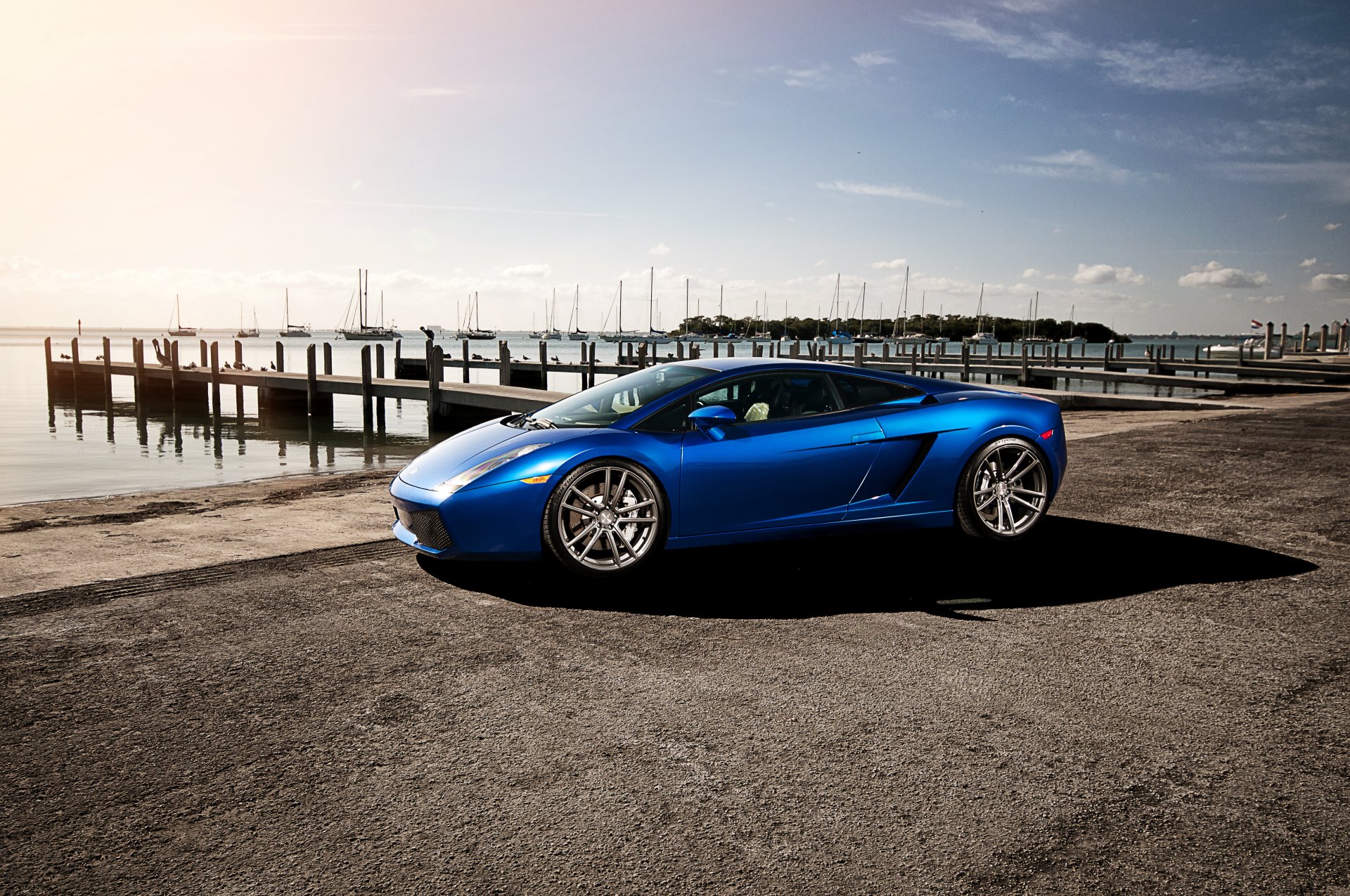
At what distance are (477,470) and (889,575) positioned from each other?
2.43 m

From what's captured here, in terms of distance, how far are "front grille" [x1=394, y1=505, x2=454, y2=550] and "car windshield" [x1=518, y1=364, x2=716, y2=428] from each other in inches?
36.5

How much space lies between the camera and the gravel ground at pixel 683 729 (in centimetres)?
249

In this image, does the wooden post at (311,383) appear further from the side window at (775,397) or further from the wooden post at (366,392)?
the side window at (775,397)

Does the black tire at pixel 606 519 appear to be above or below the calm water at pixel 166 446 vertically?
above

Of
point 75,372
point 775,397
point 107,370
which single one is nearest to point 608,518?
point 775,397

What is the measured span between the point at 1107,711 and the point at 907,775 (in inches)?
40.4

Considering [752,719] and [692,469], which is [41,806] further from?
[692,469]

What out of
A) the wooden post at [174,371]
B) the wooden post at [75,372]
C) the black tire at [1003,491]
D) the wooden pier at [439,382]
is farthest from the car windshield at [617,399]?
the wooden post at [75,372]

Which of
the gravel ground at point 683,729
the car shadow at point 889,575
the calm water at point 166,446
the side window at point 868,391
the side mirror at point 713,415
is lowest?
the calm water at point 166,446

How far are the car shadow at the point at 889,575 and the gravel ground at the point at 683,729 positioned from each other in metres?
0.03

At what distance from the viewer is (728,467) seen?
5.38m

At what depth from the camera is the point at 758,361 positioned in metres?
6.15

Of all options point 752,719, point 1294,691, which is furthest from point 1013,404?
point 752,719

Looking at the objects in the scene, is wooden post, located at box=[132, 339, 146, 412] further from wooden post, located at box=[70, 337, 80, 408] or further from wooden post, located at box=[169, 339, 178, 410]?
wooden post, located at box=[70, 337, 80, 408]
